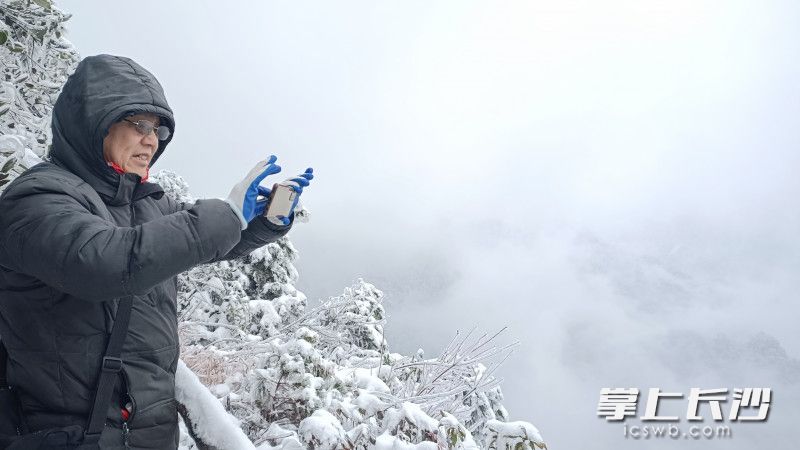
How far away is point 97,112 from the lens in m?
1.64

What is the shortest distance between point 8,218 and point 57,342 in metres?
0.37

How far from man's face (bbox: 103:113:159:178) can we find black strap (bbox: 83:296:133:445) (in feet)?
1.63

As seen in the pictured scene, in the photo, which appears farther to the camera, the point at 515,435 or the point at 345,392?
the point at 345,392

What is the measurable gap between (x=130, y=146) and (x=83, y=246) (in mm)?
536

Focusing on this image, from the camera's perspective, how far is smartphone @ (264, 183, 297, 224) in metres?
2.04

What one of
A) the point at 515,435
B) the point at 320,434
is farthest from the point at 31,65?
the point at 515,435

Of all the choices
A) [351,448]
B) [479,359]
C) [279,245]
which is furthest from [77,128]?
[279,245]

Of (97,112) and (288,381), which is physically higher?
(97,112)

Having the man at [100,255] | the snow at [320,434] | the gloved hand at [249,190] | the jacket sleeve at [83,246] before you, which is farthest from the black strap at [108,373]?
the snow at [320,434]

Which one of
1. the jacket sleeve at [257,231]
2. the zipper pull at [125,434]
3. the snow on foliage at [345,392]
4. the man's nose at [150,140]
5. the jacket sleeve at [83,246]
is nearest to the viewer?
the jacket sleeve at [83,246]

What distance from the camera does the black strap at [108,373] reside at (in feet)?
4.65

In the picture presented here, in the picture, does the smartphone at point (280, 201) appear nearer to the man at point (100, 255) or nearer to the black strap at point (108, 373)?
the man at point (100, 255)

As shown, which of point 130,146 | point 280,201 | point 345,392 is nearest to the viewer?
point 130,146

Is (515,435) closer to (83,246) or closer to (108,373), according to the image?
(108,373)
